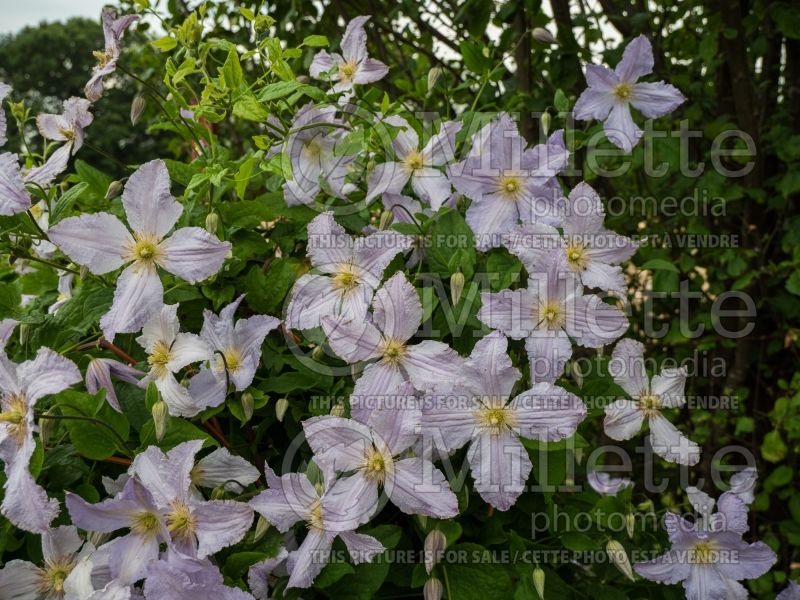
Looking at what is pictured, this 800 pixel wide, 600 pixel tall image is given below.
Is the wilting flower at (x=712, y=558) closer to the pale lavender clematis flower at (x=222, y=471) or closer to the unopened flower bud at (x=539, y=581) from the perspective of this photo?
the unopened flower bud at (x=539, y=581)

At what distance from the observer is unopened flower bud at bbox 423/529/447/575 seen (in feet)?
2.50

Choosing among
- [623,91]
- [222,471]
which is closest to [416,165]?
[623,91]

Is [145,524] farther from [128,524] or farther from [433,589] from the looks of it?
[433,589]

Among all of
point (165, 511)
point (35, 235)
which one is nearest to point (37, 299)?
point (35, 235)

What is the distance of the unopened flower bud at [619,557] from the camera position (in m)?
0.90

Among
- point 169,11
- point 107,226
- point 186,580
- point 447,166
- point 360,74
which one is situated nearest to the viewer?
point 186,580

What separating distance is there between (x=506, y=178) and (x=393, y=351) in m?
0.29

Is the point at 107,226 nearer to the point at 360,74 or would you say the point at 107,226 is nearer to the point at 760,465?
the point at 360,74

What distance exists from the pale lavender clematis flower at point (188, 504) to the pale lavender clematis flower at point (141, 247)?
140mm

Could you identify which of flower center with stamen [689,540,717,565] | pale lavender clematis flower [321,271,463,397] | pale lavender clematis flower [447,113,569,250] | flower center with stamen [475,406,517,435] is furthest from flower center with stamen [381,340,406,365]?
flower center with stamen [689,540,717,565]

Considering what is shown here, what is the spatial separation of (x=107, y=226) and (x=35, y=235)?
0.50 feet

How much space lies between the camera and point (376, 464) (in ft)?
2.48

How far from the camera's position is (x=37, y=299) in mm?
1060

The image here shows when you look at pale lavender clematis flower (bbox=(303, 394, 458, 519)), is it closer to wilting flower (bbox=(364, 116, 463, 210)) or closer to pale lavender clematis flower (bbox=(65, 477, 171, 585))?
pale lavender clematis flower (bbox=(65, 477, 171, 585))
